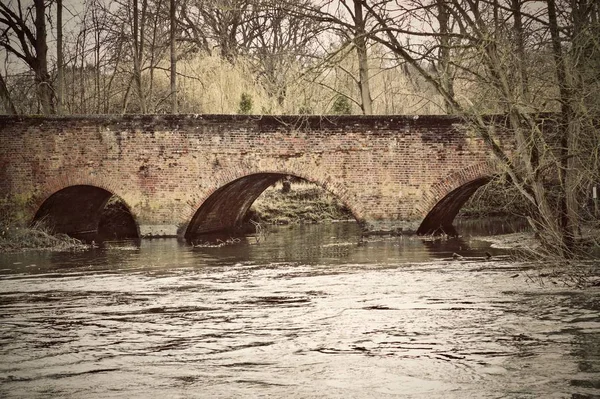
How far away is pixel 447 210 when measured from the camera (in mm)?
23453

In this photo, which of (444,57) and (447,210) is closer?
(444,57)

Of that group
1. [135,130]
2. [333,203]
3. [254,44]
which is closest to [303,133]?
[135,130]

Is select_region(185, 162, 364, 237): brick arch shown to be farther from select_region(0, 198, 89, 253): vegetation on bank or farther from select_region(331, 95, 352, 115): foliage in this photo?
select_region(331, 95, 352, 115): foliage

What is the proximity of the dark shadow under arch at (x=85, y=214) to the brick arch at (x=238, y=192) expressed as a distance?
1.94 meters

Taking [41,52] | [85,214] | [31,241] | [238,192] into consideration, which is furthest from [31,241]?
[41,52]

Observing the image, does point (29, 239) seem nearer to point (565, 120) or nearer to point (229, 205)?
point (229, 205)

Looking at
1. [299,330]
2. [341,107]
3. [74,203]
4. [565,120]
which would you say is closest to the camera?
[299,330]

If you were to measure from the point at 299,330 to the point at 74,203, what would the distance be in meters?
16.1

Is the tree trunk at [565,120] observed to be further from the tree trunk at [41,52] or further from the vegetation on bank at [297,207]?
the tree trunk at [41,52]

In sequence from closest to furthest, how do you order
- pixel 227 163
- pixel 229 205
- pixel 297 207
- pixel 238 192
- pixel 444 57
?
1. pixel 444 57
2. pixel 227 163
3. pixel 238 192
4. pixel 229 205
5. pixel 297 207

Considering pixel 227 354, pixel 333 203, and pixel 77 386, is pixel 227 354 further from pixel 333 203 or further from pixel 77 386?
pixel 333 203

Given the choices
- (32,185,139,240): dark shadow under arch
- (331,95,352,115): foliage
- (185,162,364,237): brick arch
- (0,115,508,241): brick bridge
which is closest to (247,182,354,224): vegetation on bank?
(185,162,364,237): brick arch

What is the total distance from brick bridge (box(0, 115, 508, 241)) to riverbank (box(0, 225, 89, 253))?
1266 mm

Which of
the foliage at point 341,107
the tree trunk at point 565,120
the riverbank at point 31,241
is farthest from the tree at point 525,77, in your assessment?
the foliage at point 341,107
